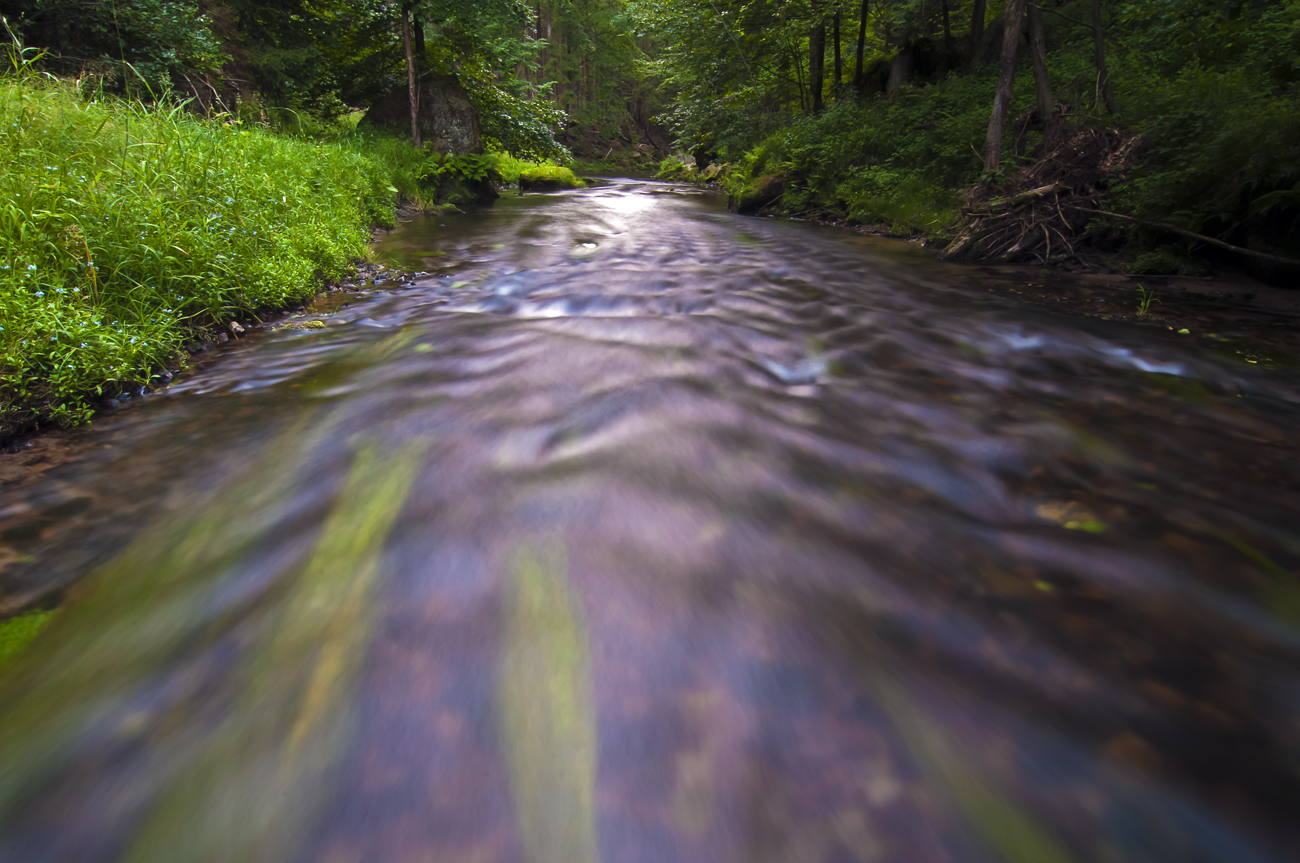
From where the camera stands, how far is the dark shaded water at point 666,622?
118 centimetres

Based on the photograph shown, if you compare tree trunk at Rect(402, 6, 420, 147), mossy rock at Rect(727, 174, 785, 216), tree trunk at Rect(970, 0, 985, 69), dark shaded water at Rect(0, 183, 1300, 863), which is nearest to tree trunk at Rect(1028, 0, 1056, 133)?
tree trunk at Rect(970, 0, 985, 69)

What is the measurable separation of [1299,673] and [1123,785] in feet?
2.29

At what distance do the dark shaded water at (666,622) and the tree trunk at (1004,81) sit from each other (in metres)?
5.04

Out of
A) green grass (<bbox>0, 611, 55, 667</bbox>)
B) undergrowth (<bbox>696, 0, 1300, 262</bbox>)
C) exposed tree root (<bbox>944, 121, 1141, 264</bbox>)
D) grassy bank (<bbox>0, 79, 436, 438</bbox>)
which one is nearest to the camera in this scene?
green grass (<bbox>0, 611, 55, 667</bbox>)

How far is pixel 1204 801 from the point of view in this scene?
3.88 feet

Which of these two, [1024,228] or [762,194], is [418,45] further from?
[1024,228]

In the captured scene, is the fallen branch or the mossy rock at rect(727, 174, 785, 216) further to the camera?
the mossy rock at rect(727, 174, 785, 216)

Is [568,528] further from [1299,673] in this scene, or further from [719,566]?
[1299,673]

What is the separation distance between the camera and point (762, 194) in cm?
1258

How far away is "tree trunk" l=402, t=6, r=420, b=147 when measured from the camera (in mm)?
11547

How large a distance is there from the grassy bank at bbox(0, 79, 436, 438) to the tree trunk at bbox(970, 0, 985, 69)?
12.6 m

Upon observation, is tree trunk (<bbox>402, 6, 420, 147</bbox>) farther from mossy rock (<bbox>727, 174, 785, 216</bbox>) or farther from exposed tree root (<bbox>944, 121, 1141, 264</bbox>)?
exposed tree root (<bbox>944, 121, 1141, 264</bbox>)

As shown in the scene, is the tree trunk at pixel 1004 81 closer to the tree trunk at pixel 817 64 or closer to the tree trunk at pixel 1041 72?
the tree trunk at pixel 1041 72

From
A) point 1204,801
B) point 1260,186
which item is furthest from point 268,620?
point 1260,186
